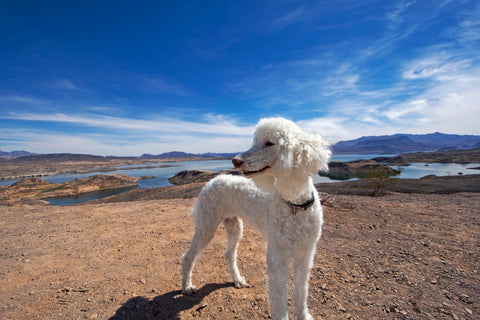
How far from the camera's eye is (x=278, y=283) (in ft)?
6.48

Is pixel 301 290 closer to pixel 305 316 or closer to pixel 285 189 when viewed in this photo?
pixel 305 316

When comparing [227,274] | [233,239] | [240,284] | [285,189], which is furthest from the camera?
[227,274]

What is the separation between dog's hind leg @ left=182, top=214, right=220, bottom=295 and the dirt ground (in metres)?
0.15

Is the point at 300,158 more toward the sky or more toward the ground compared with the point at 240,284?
more toward the sky

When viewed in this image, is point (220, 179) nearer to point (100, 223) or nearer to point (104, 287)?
point (104, 287)

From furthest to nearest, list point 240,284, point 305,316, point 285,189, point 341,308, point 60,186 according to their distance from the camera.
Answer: point 60,186 → point 240,284 → point 341,308 → point 305,316 → point 285,189

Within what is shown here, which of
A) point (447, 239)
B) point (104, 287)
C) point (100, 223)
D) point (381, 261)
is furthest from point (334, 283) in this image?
point (100, 223)

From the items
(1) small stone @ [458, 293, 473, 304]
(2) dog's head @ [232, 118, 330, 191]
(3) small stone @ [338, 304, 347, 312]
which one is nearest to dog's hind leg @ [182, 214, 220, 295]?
(2) dog's head @ [232, 118, 330, 191]

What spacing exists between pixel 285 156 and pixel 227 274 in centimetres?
241

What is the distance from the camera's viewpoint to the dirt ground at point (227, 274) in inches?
98.2

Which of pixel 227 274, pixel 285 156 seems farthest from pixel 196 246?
pixel 285 156

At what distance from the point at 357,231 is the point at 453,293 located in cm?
200

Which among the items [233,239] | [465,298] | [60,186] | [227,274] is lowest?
[60,186]

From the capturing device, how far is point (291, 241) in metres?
1.94
